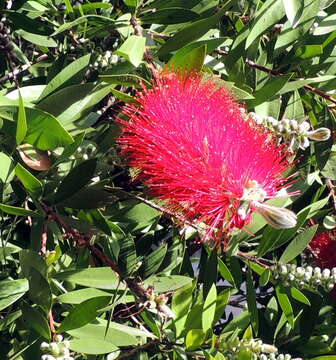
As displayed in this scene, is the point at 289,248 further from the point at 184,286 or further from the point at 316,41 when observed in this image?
the point at 316,41

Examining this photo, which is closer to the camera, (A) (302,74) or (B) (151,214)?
(B) (151,214)

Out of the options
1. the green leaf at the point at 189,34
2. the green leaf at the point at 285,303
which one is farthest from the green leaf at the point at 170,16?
the green leaf at the point at 285,303

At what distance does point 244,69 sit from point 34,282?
0.69 metres

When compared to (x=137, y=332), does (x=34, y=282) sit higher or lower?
higher

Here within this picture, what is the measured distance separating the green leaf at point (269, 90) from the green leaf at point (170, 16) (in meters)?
0.23

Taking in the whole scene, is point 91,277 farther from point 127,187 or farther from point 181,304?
point 127,187

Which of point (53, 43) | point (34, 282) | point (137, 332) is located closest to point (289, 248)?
point (137, 332)

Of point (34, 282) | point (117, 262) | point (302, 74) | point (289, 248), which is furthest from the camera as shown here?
point (302, 74)

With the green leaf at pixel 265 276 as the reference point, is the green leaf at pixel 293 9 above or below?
above

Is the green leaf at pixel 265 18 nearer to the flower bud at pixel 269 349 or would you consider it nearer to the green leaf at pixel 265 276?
Result: the green leaf at pixel 265 276

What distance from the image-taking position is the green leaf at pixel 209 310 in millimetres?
1699

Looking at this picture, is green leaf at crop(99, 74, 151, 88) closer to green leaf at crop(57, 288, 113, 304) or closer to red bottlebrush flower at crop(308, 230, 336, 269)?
green leaf at crop(57, 288, 113, 304)

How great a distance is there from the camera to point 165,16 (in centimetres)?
168

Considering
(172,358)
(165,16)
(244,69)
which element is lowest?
(172,358)
